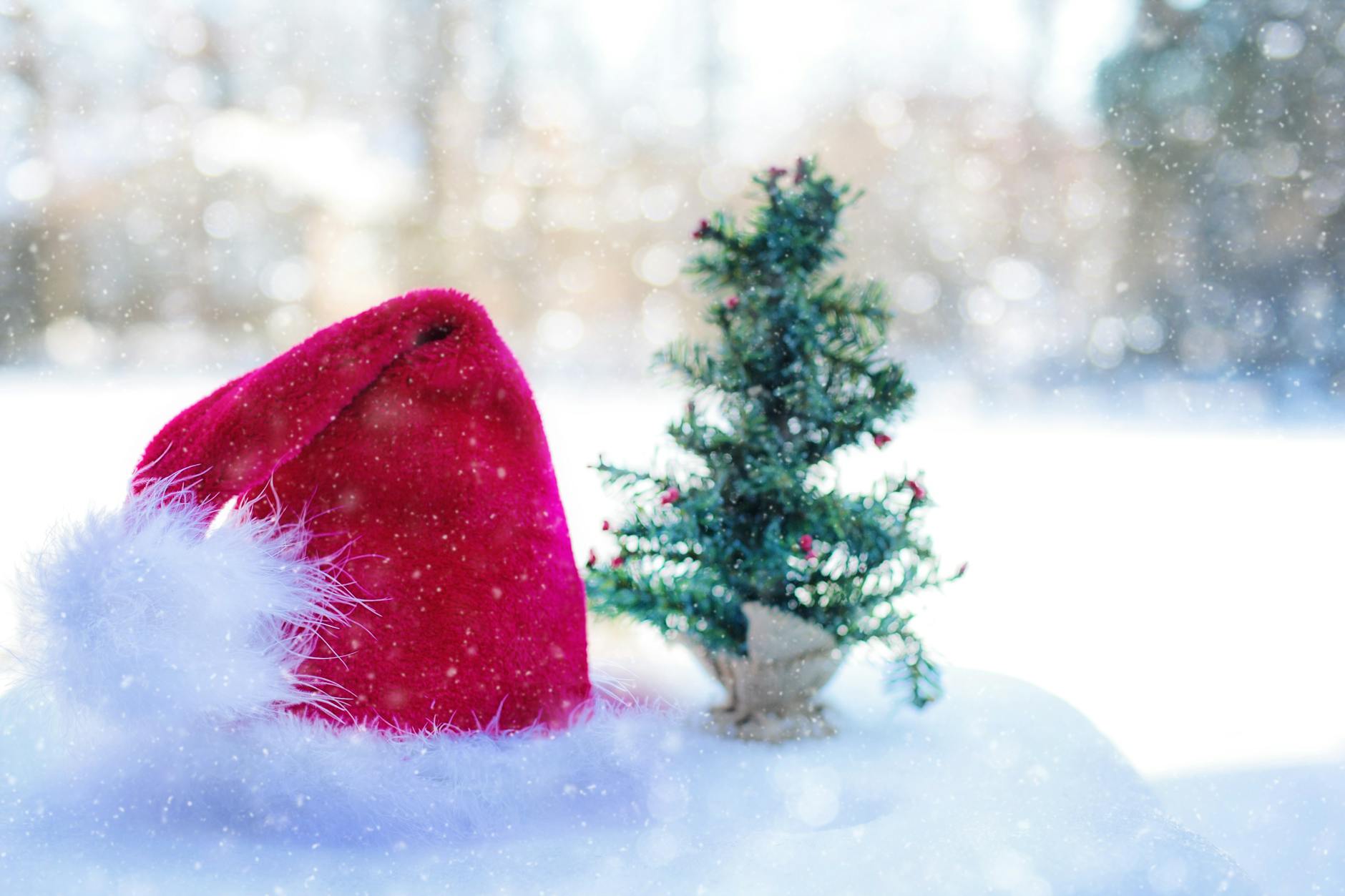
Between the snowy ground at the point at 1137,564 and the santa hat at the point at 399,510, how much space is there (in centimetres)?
15

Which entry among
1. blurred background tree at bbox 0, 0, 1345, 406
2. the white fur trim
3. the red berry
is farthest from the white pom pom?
blurred background tree at bbox 0, 0, 1345, 406

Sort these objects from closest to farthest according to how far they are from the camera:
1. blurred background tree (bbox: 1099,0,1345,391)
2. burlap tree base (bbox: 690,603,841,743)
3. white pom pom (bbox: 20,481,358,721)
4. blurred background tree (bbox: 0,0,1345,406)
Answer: white pom pom (bbox: 20,481,358,721)
burlap tree base (bbox: 690,603,841,743)
blurred background tree (bbox: 0,0,1345,406)
blurred background tree (bbox: 1099,0,1345,391)

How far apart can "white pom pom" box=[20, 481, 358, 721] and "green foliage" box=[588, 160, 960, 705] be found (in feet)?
1.42

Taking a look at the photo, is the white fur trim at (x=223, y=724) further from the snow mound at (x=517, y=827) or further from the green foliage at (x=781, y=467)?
the green foliage at (x=781, y=467)

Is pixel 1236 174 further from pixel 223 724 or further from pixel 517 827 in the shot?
pixel 223 724

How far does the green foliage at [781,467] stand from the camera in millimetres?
1132

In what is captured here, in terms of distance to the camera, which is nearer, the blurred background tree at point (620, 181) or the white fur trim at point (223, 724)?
the white fur trim at point (223, 724)

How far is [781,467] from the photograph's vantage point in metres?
1.11

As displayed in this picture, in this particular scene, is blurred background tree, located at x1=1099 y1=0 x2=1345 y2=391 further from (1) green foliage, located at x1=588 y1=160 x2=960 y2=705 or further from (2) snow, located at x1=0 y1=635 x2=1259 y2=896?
(2) snow, located at x1=0 y1=635 x2=1259 y2=896

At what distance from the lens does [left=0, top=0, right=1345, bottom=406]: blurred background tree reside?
4.50m

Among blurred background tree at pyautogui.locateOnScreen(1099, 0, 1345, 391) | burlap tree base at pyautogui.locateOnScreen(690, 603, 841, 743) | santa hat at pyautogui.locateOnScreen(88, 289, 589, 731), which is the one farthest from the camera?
blurred background tree at pyautogui.locateOnScreen(1099, 0, 1345, 391)

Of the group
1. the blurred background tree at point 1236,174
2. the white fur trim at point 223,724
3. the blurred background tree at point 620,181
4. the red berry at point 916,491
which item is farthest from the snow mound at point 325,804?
the blurred background tree at point 1236,174

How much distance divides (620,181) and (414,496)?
4.52 meters

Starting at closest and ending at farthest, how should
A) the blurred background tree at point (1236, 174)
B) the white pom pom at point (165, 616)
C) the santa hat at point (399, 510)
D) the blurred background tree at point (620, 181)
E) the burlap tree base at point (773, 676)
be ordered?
the white pom pom at point (165, 616) → the santa hat at point (399, 510) → the burlap tree base at point (773, 676) → the blurred background tree at point (620, 181) → the blurred background tree at point (1236, 174)
